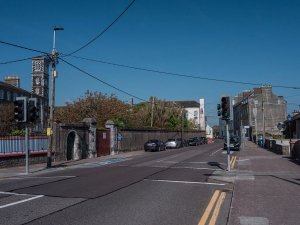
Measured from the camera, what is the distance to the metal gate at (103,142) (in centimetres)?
4003

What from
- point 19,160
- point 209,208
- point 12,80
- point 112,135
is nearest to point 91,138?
point 112,135

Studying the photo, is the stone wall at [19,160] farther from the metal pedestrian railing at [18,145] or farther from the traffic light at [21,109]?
the traffic light at [21,109]

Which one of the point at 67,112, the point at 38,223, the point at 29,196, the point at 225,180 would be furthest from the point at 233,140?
the point at 38,223

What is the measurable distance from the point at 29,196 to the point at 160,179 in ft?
20.3

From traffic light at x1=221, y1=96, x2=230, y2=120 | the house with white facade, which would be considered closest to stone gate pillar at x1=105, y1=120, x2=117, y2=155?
traffic light at x1=221, y1=96, x2=230, y2=120

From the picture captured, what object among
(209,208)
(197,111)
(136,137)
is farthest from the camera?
(197,111)

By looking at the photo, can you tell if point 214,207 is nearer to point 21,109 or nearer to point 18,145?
point 21,109

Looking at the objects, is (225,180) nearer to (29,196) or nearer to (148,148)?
(29,196)

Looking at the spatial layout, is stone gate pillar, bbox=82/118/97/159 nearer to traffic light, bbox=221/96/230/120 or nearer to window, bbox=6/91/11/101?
traffic light, bbox=221/96/230/120

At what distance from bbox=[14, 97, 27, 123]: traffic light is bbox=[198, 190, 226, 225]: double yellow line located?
39.1 feet

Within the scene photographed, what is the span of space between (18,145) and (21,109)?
5.19 metres

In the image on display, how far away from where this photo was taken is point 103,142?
41.2 m

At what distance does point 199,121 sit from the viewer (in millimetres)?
148875

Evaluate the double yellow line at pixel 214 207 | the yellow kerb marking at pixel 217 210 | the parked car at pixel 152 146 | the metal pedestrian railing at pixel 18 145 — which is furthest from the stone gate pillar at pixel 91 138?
the yellow kerb marking at pixel 217 210
